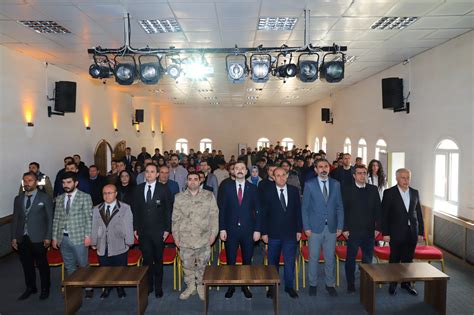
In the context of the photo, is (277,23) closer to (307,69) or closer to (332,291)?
(307,69)

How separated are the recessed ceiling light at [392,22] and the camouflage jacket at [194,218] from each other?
3930 mm

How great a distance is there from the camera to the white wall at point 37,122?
719cm

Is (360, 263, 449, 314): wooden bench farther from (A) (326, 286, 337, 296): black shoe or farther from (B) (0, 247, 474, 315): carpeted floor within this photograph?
(A) (326, 286, 337, 296): black shoe

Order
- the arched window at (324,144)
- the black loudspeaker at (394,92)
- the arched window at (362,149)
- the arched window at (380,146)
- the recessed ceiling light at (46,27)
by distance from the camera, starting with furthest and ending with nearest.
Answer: the arched window at (324,144)
the arched window at (362,149)
the arched window at (380,146)
the black loudspeaker at (394,92)
the recessed ceiling light at (46,27)

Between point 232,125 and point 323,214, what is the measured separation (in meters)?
17.0

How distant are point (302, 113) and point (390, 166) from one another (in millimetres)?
13315

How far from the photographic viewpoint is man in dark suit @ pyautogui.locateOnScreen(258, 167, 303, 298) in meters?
4.78

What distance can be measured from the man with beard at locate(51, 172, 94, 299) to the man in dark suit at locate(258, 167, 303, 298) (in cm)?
232

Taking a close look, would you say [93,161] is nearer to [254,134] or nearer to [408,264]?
[408,264]

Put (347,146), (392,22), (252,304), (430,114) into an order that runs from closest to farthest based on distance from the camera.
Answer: (252,304)
(392,22)
(430,114)
(347,146)

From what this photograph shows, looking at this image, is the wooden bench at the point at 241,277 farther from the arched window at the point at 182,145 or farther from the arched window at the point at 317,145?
the arched window at the point at 182,145

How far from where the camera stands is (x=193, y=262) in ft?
15.7

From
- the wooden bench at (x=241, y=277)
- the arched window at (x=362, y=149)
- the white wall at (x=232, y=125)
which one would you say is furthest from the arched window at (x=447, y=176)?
the white wall at (x=232, y=125)

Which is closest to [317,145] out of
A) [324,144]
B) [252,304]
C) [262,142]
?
[324,144]
